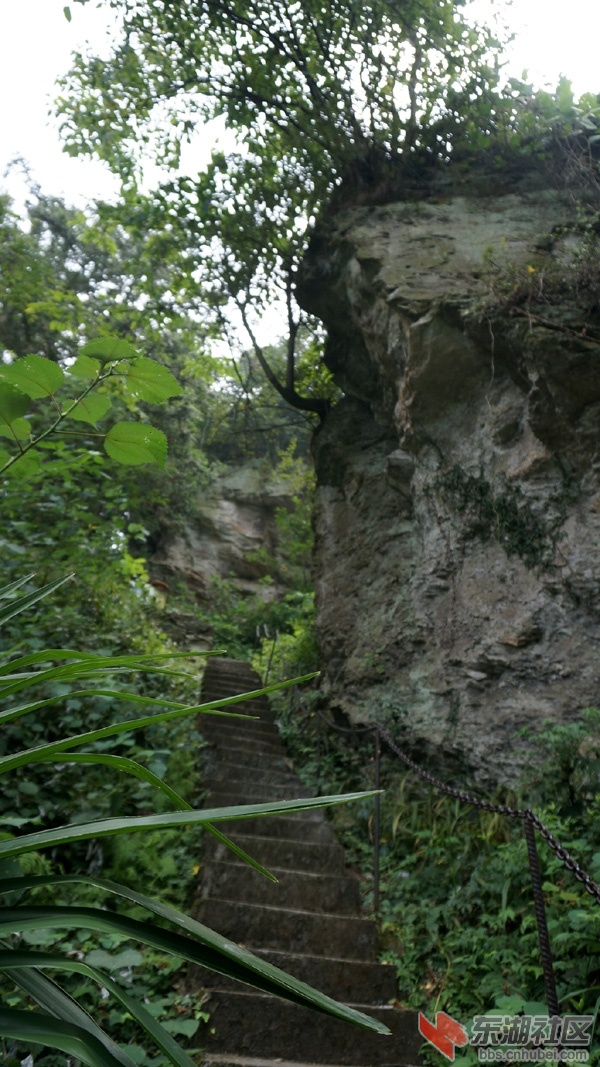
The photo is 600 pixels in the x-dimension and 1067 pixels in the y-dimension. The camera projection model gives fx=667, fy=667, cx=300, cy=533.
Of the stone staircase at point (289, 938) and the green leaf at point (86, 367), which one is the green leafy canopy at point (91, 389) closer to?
the green leaf at point (86, 367)

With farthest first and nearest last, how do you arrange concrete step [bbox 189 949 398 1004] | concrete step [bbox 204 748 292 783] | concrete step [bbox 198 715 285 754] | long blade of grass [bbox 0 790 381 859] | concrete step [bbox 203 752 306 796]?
concrete step [bbox 198 715 285 754] → concrete step [bbox 204 748 292 783] → concrete step [bbox 203 752 306 796] → concrete step [bbox 189 949 398 1004] → long blade of grass [bbox 0 790 381 859]

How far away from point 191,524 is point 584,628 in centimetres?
1071

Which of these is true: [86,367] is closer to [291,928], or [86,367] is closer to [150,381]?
[150,381]

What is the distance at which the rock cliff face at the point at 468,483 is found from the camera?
13.9ft

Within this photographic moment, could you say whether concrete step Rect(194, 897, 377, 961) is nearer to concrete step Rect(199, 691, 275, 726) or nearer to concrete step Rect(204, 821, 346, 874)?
concrete step Rect(204, 821, 346, 874)

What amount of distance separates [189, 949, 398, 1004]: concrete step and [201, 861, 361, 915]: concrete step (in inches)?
20.3

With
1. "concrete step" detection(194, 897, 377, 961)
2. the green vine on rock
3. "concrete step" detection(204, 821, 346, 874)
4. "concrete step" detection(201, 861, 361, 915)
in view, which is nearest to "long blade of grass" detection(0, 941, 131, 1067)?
"concrete step" detection(194, 897, 377, 961)

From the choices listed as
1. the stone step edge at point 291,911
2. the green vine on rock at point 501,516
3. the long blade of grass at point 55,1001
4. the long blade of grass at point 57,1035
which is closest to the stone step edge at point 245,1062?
the stone step edge at point 291,911

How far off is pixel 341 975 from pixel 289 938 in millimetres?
384

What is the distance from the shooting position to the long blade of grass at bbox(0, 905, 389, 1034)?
0.61 metres

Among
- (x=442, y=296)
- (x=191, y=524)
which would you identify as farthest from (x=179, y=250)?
(x=191, y=524)

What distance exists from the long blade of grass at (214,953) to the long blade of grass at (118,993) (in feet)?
0.08

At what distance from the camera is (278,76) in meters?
6.62

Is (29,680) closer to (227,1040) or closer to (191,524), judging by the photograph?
(227,1040)
